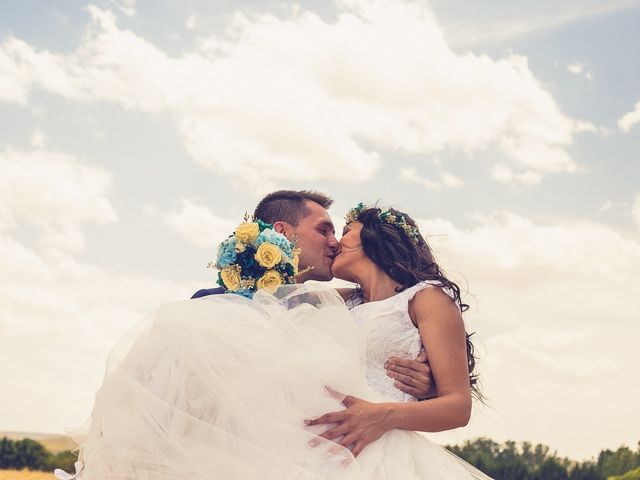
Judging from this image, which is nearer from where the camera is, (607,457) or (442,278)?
(442,278)

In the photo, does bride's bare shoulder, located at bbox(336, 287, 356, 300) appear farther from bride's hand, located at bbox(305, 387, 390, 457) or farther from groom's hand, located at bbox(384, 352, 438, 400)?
bride's hand, located at bbox(305, 387, 390, 457)

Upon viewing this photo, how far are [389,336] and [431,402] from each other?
903 millimetres

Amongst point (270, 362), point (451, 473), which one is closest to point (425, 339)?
point (451, 473)

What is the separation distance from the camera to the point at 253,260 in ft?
20.4

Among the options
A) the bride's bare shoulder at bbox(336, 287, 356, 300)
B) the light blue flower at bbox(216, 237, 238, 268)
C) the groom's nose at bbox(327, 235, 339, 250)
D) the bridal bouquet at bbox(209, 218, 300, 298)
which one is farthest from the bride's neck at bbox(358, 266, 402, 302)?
the light blue flower at bbox(216, 237, 238, 268)

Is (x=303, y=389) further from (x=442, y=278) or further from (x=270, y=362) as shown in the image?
(x=442, y=278)

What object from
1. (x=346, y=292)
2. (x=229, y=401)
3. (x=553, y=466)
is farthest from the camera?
(x=553, y=466)

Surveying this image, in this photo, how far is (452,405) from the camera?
18.5 ft

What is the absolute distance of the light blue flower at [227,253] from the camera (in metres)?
6.27

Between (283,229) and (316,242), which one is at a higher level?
(283,229)

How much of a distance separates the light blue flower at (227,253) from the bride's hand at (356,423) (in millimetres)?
1652

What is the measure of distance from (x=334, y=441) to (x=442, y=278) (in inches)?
81.5

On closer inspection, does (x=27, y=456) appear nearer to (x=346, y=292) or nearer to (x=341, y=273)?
(x=346, y=292)

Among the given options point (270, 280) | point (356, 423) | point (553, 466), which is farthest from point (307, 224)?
point (553, 466)
